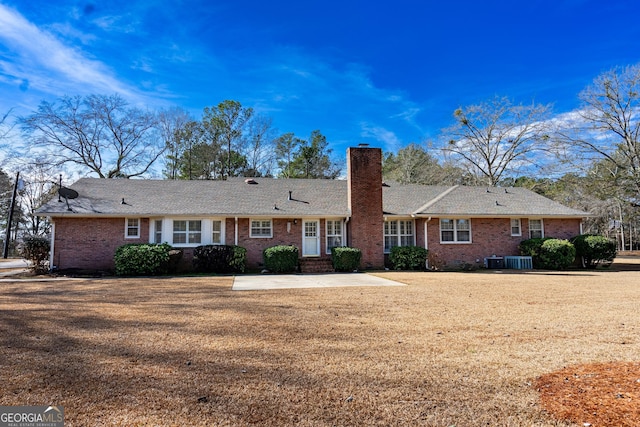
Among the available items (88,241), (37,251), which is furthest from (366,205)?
(37,251)

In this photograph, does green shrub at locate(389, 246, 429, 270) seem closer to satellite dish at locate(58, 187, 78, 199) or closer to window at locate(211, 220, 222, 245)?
window at locate(211, 220, 222, 245)

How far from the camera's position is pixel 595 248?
17641mm

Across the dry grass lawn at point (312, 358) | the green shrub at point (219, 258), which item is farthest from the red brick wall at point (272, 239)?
the dry grass lawn at point (312, 358)

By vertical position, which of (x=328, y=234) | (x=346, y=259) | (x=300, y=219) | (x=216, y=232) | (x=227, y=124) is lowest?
→ (x=346, y=259)

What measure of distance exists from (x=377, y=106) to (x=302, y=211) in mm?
11335

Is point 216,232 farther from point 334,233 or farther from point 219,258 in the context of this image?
point 334,233

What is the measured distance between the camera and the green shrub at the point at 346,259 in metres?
16.6

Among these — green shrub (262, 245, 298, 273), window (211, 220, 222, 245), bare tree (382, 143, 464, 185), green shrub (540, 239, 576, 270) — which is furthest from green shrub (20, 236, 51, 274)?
bare tree (382, 143, 464, 185)

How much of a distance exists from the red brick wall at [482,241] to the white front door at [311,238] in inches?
208

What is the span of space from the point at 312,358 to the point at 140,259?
13.0 m

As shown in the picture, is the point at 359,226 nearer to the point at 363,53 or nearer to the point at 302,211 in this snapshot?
the point at 302,211

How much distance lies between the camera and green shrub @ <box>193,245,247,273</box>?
15.8m

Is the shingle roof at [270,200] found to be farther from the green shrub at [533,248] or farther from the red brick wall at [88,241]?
the green shrub at [533,248]

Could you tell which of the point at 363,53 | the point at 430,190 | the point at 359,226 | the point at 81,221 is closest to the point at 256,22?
the point at 363,53
